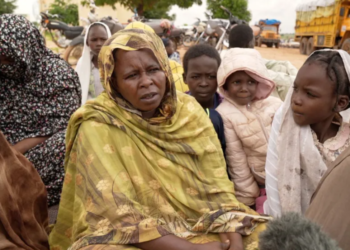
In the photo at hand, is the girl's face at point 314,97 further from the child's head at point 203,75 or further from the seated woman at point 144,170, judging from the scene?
the child's head at point 203,75

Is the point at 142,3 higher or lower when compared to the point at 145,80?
higher

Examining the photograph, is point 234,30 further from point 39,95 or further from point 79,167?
point 79,167

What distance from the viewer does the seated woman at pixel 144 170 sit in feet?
5.50

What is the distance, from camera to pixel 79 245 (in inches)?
63.5

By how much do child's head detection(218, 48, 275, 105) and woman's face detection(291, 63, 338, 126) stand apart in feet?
1.91

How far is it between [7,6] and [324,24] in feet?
91.6

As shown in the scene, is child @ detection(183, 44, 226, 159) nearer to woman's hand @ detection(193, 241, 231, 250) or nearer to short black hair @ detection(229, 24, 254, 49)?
woman's hand @ detection(193, 241, 231, 250)

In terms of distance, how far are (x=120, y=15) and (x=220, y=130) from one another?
4180cm

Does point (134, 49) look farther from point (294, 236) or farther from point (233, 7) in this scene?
point (233, 7)

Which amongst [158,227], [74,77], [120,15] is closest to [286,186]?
[158,227]

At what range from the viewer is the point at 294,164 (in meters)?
2.00

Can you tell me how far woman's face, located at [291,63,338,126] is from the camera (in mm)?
1893

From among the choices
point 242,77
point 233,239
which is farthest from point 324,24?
point 233,239

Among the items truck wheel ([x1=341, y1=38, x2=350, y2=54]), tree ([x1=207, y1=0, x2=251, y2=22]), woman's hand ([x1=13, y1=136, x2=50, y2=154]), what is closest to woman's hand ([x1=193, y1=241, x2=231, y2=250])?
woman's hand ([x1=13, y1=136, x2=50, y2=154])
